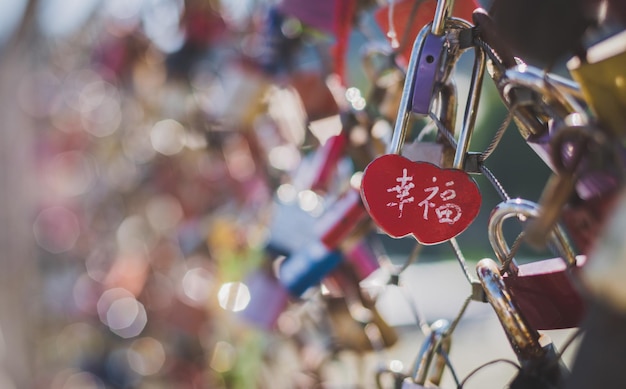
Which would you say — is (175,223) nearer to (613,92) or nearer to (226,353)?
(226,353)

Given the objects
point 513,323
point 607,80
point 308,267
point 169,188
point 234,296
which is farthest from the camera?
point 169,188

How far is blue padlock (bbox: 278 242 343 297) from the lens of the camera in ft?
1.79

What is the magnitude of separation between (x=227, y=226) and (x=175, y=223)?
15.8 inches

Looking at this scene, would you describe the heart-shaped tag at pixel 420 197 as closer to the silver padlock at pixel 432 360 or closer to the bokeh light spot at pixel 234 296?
the silver padlock at pixel 432 360

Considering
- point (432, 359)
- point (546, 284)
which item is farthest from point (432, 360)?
point (546, 284)

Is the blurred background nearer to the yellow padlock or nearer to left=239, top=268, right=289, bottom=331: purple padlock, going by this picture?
left=239, top=268, right=289, bottom=331: purple padlock

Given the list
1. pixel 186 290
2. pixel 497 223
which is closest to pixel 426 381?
pixel 497 223

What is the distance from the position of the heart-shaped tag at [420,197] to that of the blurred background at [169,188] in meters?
0.20

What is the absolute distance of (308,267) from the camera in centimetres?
56

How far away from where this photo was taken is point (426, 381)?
1.44 ft

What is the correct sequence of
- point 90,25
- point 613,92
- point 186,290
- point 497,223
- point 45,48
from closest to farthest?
1. point 613,92
2. point 497,223
3. point 186,290
4. point 90,25
5. point 45,48

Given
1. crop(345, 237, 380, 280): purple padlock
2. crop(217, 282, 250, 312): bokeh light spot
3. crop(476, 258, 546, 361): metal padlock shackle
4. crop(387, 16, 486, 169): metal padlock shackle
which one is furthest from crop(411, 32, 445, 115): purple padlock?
crop(217, 282, 250, 312): bokeh light spot

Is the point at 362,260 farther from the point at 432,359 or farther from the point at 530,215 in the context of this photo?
→ the point at 530,215

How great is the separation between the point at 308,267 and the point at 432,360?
156mm
